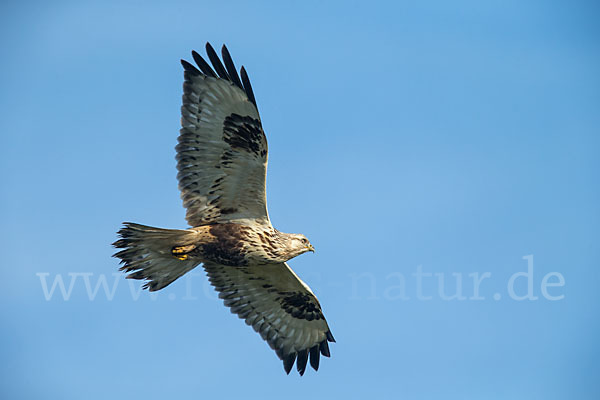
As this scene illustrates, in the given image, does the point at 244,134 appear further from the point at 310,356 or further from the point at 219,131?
the point at 310,356

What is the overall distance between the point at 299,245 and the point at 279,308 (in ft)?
5.87

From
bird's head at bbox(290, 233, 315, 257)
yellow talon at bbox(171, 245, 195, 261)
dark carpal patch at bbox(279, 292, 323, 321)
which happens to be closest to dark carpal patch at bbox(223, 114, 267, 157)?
bird's head at bbox(290, 233, 315, 257)

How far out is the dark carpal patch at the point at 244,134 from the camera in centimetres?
1085

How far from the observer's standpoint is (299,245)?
11.2 metres

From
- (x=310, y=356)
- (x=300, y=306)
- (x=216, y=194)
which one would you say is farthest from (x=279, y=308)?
(x=216, y=194)

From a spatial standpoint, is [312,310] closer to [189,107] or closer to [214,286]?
[214,286]

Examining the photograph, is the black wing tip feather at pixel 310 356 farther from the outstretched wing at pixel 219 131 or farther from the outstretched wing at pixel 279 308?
the outstretched wing at pixel 219 131

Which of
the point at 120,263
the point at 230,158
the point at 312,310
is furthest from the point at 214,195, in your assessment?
the point at 312,310

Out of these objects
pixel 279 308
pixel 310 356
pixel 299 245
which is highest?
pixel 299 245

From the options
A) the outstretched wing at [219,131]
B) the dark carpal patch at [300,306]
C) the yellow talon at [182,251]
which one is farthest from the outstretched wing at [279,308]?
the outstretched wing at [219,131]

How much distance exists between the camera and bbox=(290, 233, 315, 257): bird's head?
11155 mm

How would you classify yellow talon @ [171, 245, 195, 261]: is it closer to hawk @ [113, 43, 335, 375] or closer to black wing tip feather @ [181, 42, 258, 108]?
hawk @ [113, 43, 335, 375]

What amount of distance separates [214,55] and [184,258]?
9.56ft

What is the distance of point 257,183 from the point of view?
11102 millimetres
